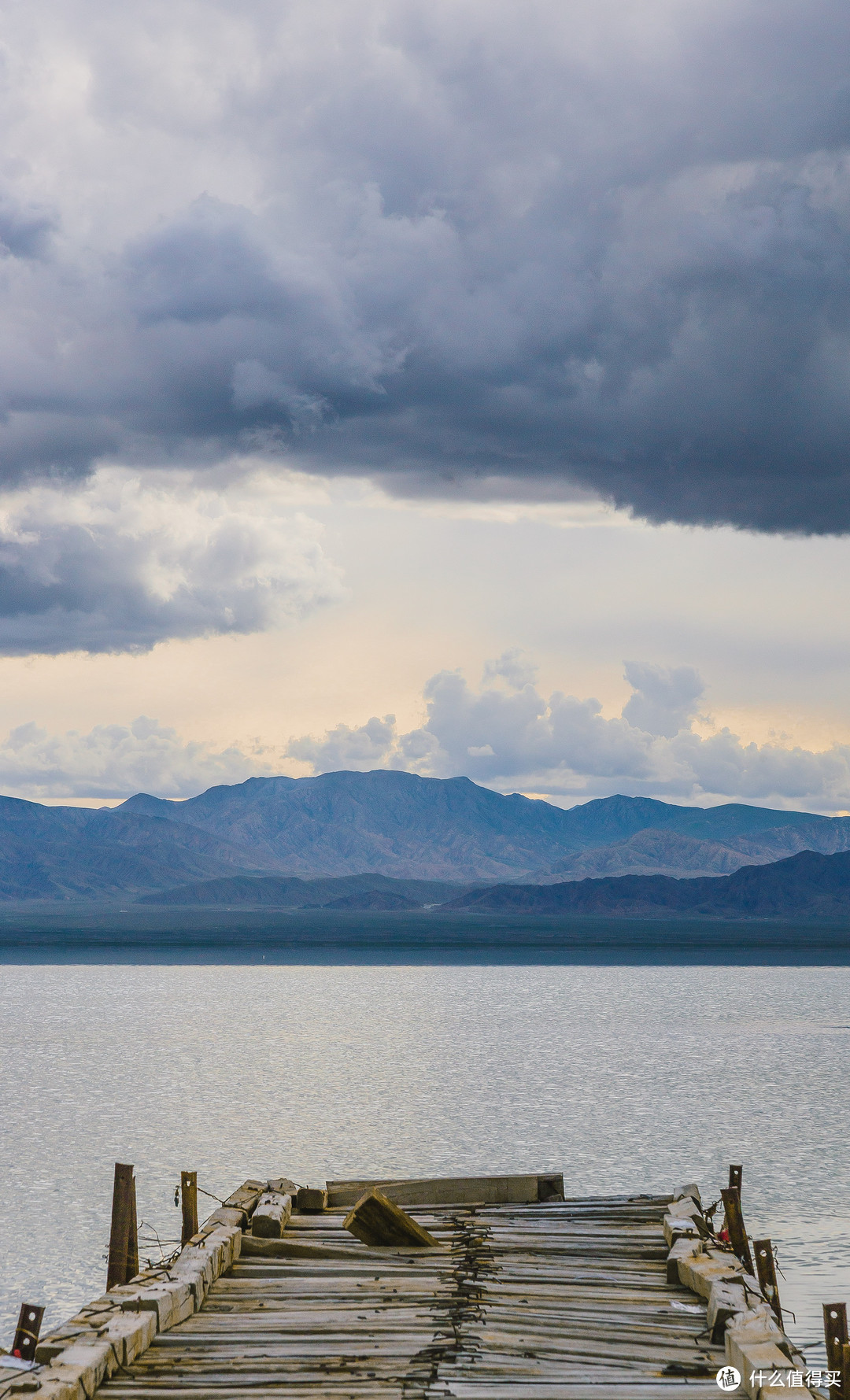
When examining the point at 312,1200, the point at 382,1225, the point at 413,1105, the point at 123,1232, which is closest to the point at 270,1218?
the point at 382,1225

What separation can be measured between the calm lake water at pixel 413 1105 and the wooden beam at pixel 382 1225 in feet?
16.8

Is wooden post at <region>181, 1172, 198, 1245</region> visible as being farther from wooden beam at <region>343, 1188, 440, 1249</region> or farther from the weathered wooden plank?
wooden beam at <region>343, 1188, 440, 1249</region>

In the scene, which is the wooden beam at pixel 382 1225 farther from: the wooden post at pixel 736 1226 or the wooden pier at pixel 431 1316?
the wooden post at pixel 736 1226

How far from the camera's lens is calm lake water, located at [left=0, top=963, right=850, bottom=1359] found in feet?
70.4

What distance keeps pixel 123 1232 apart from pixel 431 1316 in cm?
591

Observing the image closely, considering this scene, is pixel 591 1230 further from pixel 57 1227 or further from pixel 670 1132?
pixel 670 1132

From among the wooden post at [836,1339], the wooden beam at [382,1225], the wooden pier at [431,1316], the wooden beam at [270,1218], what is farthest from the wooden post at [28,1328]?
the wooden post at [836,1339]

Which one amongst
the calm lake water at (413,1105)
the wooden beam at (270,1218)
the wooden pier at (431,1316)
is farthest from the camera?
the calm lake water at (413,1105)

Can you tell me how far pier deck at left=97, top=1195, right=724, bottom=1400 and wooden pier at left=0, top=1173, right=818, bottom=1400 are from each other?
2cm

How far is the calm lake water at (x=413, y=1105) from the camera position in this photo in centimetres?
2147

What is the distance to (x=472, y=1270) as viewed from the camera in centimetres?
1203

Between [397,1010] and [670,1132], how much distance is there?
3750 centimetres

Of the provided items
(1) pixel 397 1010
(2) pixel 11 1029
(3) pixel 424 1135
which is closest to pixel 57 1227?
(3) pixel 424 1135

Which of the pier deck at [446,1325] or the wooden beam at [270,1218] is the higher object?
the wooden beam at [270,1218]
